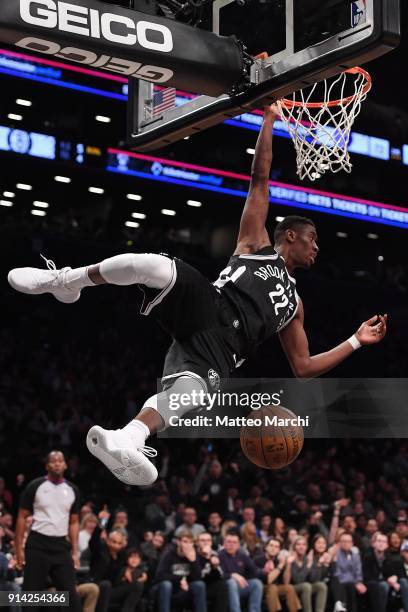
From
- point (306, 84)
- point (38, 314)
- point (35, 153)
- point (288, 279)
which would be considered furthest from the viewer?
point (38, 314)

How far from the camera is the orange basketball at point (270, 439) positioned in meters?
5.79

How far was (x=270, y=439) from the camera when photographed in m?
5.80

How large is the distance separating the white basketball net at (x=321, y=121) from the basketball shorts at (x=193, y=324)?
4.65ft

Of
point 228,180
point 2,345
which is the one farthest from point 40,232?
point 228,180

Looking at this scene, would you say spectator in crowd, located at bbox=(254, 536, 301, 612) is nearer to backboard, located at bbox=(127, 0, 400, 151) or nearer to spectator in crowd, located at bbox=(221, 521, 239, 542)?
spectator in crowd, located at bbox=(221, 521, 239, 542)

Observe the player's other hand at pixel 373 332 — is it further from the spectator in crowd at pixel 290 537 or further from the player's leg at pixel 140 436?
the spectator in crowd at pixel 290 537

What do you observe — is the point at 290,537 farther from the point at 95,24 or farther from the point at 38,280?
the point at 95,24

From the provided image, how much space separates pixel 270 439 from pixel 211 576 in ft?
17.3

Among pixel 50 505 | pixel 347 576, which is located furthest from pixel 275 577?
pixel 50 505

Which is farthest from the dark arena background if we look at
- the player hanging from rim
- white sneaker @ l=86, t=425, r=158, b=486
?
white sneaker @ l=86, t=425, r=158, b=486

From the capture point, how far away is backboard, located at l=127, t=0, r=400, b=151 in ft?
16.2

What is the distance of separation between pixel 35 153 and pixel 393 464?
8292mm

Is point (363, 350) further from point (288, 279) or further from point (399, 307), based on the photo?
point (288, 279)

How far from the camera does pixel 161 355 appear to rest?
21.3 m
